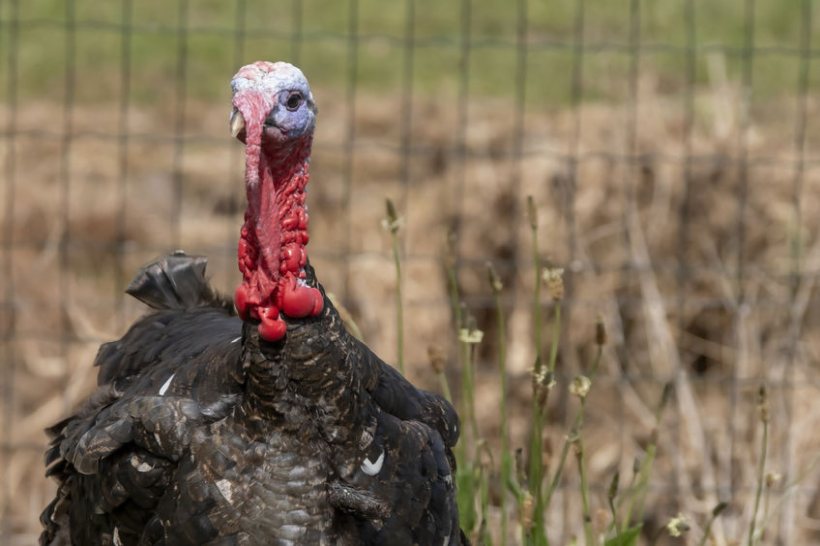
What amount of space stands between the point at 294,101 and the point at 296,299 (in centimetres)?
39

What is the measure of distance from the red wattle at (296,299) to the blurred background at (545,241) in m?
2.21

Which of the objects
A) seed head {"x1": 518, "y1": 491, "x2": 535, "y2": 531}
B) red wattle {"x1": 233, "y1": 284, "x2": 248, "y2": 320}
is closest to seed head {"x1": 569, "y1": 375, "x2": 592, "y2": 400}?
seed head {"x1": 518, "y1": 491, "x2": 535, "y2": 531}

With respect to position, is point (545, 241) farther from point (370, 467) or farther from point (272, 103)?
point (272, 103)

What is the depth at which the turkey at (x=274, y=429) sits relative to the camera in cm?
288

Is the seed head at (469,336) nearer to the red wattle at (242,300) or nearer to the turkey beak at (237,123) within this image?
the red wattle at (242,300)

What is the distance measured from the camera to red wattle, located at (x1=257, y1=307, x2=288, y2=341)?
113 inches

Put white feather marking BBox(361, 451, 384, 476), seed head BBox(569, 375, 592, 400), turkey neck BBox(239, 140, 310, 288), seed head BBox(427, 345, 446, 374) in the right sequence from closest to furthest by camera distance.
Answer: turkey neck BBox(239, 140, 310, 288), white feather marking BBox(361, 451, 384, 476), seed head BBox(569, 375, 592, 400), seed head BBox(427, 345, 446, 374)

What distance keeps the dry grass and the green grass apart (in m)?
1.30

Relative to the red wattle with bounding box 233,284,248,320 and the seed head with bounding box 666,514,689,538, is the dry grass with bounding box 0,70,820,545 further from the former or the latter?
the red wattle with bounding box 233,284,248,320

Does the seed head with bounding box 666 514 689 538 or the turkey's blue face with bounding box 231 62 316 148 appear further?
the seed head with bounding box 666 514 689 538

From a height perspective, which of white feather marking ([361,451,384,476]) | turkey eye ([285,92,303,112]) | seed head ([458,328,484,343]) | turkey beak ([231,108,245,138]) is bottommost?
white feather marking ([361,451,384,476])

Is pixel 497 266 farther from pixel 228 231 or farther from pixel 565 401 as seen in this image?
pixel 228 231

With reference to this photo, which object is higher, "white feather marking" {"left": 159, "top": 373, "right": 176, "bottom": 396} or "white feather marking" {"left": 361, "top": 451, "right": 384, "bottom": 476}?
"white feather marking" {"left": 159, "top": 373, "right": 176, "bottom": 396}

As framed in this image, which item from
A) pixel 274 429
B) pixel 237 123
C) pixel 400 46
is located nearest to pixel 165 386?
pixel 274 429
